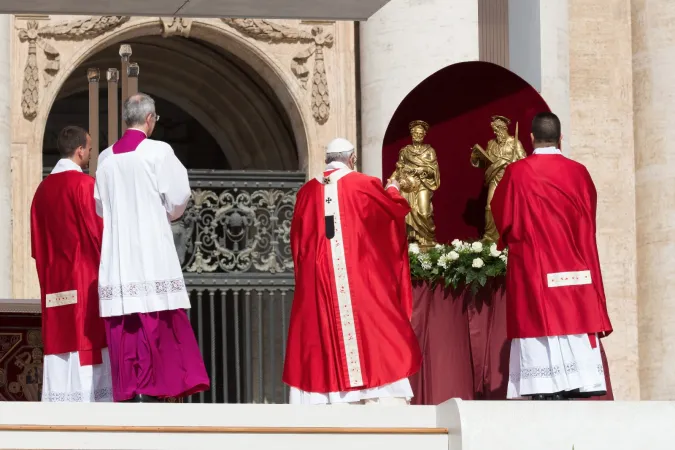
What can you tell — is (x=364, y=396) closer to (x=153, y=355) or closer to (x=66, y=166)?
(x=153, y=355)

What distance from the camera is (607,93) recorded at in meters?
15.8

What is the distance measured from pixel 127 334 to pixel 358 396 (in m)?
1.39

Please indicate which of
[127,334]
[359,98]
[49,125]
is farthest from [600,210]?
[49,125]

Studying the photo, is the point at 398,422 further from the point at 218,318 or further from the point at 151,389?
the point at 218,318

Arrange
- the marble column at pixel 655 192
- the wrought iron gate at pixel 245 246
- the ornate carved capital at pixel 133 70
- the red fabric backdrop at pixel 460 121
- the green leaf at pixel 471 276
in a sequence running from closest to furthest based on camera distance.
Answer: the green leaf at pixel 471 276, the ornate carved capital at pixel 133 70, the red fabric backdrop at pixel 460 121, the wrought iron gate at pixel 245 246, the marble column at pixel 655 192

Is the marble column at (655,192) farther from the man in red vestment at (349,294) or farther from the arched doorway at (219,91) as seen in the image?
the man in red vestment at (349,294)

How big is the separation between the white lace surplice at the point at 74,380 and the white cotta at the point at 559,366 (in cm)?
216

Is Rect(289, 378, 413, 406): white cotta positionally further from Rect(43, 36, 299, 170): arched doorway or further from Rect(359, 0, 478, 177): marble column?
Rect(43, 36, 299, 170): arched doorway

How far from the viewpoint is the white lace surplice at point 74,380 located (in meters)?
9.80

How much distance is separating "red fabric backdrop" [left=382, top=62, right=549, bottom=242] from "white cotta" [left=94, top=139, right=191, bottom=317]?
277 cm

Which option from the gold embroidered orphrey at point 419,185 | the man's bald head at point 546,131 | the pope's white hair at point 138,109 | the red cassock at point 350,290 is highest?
the pope's white hair at point 138,109

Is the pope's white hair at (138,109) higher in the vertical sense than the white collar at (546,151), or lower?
higher

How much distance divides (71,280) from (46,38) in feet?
18.6

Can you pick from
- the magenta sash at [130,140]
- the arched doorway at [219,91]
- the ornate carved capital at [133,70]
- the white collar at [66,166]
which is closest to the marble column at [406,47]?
the arched doorway at [219,91]
